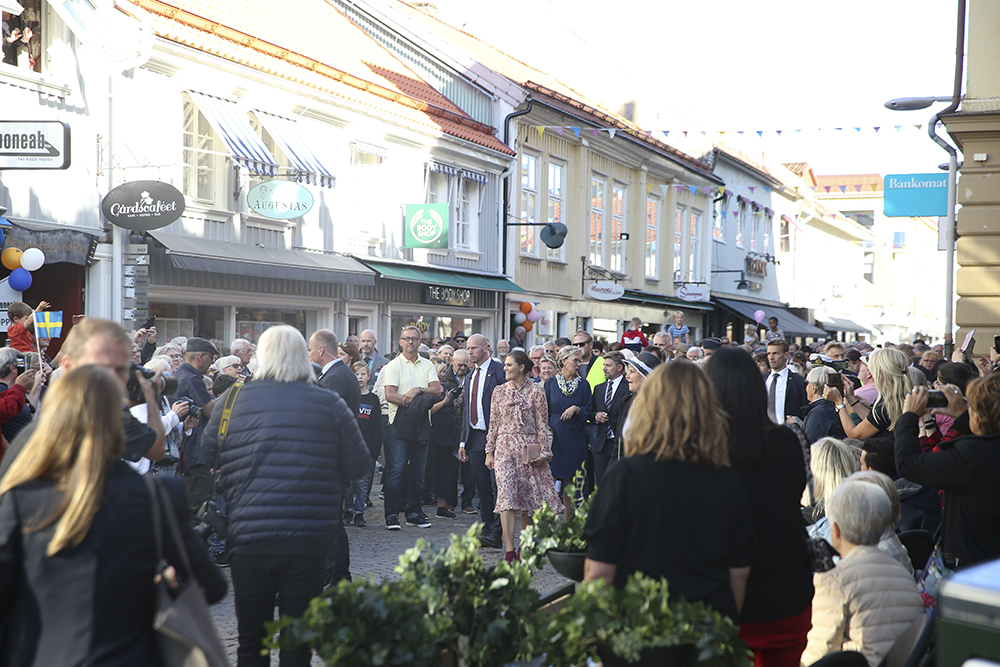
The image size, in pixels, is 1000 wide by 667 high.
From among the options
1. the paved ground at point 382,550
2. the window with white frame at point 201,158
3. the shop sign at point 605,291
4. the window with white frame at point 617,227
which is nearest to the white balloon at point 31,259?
the window with white frame at point 201,158

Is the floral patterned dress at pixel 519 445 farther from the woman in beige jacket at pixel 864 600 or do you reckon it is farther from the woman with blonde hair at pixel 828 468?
the woman in beige jacket at pixel 864 600

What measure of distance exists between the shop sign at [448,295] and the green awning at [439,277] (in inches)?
10.9

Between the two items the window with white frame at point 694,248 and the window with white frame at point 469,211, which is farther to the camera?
the window with white frame at point 694,248

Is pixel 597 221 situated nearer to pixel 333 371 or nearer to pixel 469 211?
pixel 469 211

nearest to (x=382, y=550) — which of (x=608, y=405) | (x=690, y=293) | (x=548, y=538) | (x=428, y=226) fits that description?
(x=608, y=405)

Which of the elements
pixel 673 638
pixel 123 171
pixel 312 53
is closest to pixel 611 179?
pixel 312 53

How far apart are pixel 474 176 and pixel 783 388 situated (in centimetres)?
1199

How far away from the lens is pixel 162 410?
6855mm

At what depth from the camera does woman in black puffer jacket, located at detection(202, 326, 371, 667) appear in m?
4.71

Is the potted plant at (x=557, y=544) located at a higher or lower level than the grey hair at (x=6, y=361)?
lower

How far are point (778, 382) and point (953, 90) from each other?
16.9 ft

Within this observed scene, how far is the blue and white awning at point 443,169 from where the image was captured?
19812 mm

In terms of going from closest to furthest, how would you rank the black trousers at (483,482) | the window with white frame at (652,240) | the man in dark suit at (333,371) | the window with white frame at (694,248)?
the man in dark suit at (333,371) → the black trousers at (483,482) → the window with white frame at (652,240) → the window with white frame at (694,248)

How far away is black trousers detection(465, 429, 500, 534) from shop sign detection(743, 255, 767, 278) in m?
29.5
